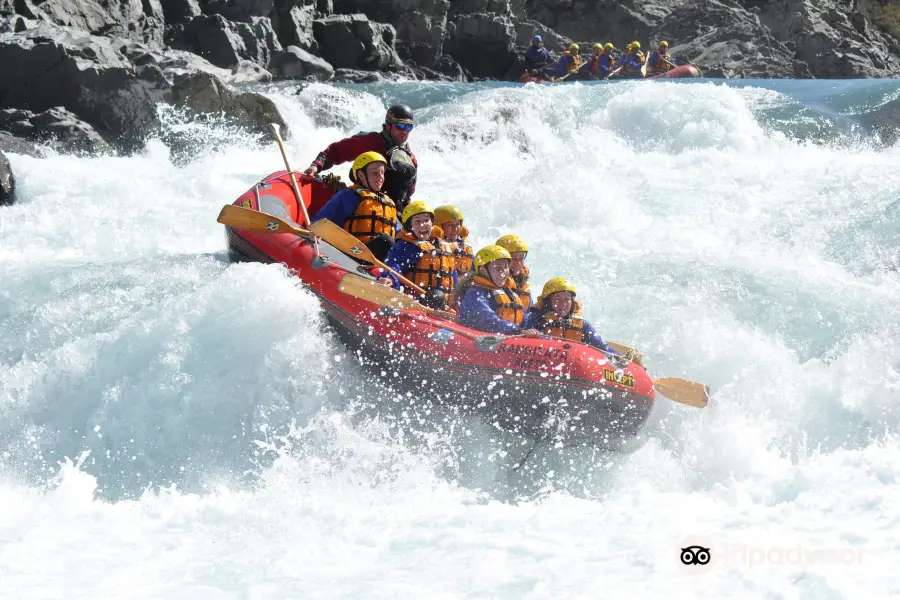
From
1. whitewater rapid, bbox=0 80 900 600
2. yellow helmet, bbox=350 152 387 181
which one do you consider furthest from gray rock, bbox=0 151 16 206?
yellow helmet, bbox=350 152 387 181

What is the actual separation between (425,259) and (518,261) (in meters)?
0.61

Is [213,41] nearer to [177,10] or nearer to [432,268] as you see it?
[177,10]

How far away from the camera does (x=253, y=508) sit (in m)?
4.20

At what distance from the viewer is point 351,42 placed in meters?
24.1

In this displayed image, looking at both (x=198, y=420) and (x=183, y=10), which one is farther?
(x=183, y=10)

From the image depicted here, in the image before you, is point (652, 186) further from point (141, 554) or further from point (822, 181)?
point (141, 554)

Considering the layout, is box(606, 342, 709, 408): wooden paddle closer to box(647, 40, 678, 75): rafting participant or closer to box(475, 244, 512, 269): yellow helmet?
box(475, 244, 512, 269): yellow helmet

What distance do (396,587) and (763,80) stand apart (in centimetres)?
2483

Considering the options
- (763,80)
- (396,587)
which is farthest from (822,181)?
Result: (763,80)

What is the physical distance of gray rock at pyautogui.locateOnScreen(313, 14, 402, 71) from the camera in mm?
24156

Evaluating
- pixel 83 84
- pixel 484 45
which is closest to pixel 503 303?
pixel 83 84

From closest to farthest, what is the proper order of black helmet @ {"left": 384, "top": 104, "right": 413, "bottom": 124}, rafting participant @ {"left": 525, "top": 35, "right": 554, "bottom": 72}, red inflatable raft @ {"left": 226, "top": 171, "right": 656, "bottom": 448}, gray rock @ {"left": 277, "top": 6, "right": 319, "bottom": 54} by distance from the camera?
red inflatable raft @ {"left": 226, "top": 171, "right": 656, "bottom": 448} < black helmet @ {"left": 384, "top": 104, "right": 413, "bottom": 124} < gray rock @ {"left": 277, "top": 6, "right": 319, "bottom": 54} < rafting participant @ {"left": 525, "top": 35, "right": 554, "bottom": 72}

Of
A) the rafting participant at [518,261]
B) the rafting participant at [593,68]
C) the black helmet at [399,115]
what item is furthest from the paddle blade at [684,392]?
the rafting participant at [593,68]

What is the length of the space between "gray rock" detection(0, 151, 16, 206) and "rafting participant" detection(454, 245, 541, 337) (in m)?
6.60
